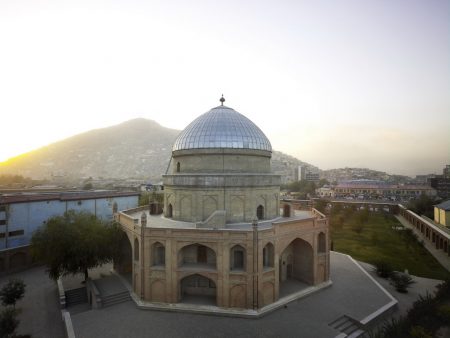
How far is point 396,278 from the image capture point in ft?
65.7

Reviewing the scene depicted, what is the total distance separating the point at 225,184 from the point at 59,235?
1189cm

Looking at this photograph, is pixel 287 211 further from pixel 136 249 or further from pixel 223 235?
pixel 136 249

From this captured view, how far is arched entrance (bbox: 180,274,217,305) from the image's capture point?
17062mm

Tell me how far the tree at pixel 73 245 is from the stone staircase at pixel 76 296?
1.44 metres

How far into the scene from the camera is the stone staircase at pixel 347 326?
14219 millimetres

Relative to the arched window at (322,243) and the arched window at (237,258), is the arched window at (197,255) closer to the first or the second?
the arched window at (237,258)

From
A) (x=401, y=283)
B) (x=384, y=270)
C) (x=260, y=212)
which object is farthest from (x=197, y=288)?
(x=384, y=270)

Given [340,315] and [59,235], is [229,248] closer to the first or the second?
[340,315]

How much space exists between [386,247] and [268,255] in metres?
22.4

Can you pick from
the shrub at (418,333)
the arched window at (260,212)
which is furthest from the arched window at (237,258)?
the shrub at (418,333)

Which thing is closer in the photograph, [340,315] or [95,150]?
[340,315]

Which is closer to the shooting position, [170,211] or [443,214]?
[170,211]

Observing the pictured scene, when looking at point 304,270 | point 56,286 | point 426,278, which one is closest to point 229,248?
point 304,270

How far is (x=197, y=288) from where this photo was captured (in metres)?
17.5
